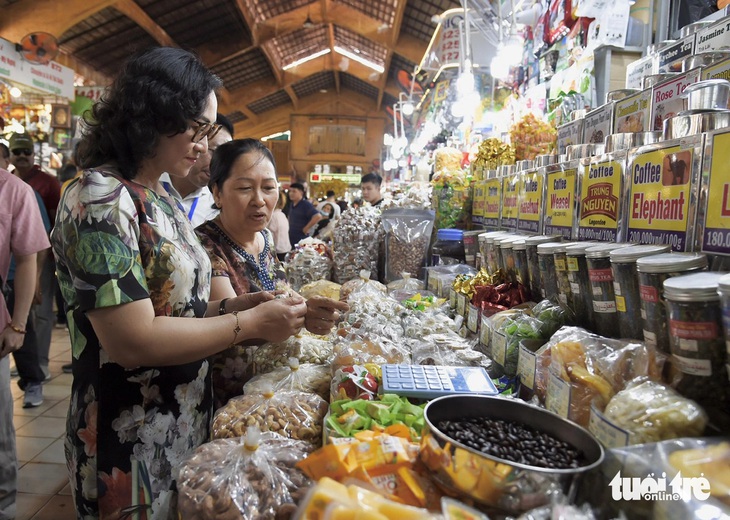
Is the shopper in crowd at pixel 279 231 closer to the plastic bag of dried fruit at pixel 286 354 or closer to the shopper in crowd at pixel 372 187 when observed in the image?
the shopper in crowd at pixel 372 187

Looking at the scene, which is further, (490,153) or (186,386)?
(490,153)

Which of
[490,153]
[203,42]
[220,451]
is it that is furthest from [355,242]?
[203,42]

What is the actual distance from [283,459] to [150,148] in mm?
762

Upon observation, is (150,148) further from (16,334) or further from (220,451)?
(16,334)

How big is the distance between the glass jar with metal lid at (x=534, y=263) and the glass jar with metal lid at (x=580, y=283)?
0.71ft

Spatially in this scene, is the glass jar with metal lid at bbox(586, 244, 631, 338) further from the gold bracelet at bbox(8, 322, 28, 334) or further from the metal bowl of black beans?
the gold bracelet at bbox(8, 322, 28, 334)

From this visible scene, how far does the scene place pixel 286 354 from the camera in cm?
158

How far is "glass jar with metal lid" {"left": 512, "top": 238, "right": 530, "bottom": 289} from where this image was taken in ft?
4.88

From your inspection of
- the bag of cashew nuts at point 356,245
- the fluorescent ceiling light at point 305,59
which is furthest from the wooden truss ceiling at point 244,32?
the bag of cashew nuts at point 356,245

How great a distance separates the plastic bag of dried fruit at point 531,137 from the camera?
88.0 inches

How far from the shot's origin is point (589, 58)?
2535 millimetres

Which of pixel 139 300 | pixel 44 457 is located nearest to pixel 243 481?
pixel 139 300

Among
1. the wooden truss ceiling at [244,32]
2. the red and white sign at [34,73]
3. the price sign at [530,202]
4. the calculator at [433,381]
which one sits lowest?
the calculator at [433,381]

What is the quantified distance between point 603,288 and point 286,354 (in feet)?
3.15
